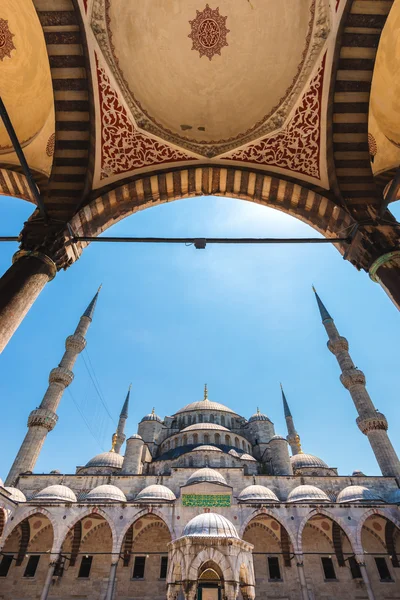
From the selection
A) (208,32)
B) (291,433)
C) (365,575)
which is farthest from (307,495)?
(208,32)

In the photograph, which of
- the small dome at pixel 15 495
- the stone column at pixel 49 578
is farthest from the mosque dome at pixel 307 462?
the small dome at pixel 15 495

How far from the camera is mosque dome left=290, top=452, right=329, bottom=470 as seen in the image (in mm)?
23828

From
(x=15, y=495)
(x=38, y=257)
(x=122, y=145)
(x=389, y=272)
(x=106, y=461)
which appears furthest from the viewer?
(x=106, y=461)

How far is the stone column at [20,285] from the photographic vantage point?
4.00 meters

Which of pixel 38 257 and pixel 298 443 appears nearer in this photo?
pixel 38 257

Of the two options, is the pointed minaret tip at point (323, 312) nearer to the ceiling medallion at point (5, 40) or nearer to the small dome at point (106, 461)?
the small dome at point (106, 461)

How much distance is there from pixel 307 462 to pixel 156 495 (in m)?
12.7

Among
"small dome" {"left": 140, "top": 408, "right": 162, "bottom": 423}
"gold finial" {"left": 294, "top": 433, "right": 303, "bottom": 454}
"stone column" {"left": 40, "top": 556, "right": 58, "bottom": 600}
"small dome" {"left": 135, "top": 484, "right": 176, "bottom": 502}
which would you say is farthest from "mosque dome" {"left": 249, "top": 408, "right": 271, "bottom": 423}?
"stone column" {"left": 40, "top": 556, "right": 58, "bottom": 600}

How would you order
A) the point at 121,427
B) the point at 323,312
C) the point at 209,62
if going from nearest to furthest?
the point at 209,62 < the point at 323,312 < the point at 121,427

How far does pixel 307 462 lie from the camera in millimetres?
24188

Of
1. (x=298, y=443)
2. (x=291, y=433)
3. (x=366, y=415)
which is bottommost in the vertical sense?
(x=366, y=415)

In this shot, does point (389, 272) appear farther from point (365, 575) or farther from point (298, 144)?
point (365, 575)

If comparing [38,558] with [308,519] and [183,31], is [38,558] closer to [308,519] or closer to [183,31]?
[308,519]

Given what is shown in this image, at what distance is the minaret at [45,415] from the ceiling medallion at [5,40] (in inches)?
766
